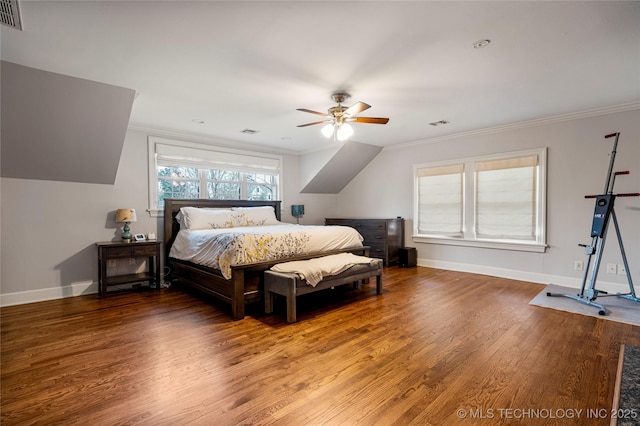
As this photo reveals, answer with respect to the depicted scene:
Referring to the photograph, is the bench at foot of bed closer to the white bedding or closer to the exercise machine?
the white bedding

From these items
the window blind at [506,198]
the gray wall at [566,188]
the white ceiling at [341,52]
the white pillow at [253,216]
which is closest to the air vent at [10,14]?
the white ceiling at [341,52]

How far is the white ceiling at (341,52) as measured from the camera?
1.96 m

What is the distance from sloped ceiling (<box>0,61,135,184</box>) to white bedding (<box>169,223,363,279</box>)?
1.44 m

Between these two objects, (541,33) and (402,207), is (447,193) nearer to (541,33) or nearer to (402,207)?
(402,207)

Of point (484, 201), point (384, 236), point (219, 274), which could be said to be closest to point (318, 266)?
point (219, 274)

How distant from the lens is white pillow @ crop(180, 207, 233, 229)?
454cm

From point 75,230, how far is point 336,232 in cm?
349

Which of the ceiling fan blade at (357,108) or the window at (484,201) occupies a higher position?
the ceiling fan blade at (357,108)

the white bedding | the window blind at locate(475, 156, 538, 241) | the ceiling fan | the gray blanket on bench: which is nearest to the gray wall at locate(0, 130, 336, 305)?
the white bedding

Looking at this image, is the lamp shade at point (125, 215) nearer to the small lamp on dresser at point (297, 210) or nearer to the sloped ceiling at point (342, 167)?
the small lamp on dresser at point (297, 210)

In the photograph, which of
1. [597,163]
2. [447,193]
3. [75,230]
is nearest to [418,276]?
[447,193]

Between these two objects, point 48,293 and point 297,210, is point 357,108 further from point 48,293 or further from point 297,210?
point 48,293

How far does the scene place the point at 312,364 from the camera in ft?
7.27

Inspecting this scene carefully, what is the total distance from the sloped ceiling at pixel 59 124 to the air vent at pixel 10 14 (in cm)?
86
